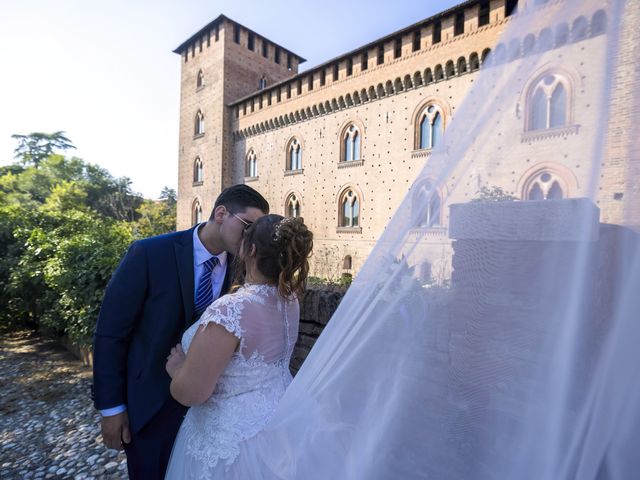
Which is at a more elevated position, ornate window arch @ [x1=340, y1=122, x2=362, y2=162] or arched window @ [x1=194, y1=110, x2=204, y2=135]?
arched window @ [x1=194, y1=110, x2=204, y2=135]

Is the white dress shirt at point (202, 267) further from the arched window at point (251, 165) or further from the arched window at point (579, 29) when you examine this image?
the arched window at point (251, 165)

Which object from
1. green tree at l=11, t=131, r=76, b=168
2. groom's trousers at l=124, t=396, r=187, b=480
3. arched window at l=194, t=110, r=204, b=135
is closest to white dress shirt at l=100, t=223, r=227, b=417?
groom's trousers at l=124, t=396, r=187, b=480

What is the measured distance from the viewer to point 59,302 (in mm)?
5539

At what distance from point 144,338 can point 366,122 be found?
17064mm

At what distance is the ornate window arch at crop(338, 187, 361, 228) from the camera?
1783cm

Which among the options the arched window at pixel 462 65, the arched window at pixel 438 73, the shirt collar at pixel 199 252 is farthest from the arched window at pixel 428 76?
the shirt collar at pixel 199 252

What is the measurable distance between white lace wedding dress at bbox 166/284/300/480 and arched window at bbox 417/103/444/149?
48.5 ft

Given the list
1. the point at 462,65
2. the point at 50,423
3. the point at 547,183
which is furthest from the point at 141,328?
the point at 462,65

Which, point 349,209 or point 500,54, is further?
point 349,209

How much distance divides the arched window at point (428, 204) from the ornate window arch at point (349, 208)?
16.9 meters

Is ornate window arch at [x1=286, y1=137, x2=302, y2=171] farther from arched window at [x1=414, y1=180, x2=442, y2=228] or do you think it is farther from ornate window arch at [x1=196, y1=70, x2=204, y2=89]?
arched window at [x1=414, y1=180, x2=442, y2=228]

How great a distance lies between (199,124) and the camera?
25562 mm

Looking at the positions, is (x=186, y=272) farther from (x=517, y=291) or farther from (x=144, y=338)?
(x=517, y=291)

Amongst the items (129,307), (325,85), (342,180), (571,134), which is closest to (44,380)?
(129,307)
